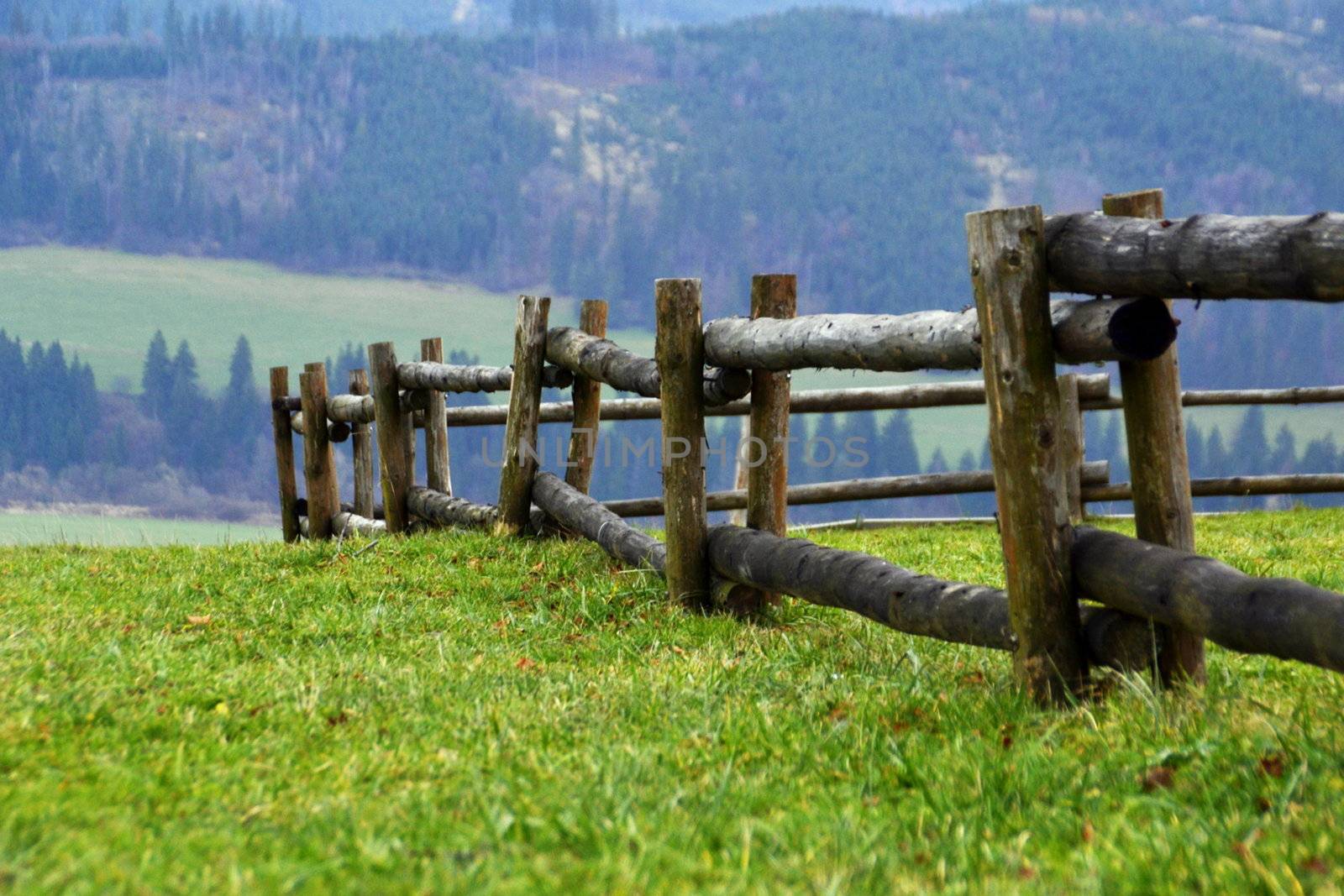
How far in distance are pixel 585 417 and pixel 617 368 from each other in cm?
123

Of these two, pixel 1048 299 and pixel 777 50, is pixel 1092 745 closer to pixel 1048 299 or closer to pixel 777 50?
pixel 1048 299

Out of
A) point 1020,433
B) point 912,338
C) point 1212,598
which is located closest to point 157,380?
point 912,338

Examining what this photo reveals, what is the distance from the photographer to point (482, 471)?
11275 cm

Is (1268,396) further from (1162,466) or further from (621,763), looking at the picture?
(621,763)

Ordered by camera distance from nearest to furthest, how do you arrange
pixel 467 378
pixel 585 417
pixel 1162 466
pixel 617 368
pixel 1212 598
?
pixel 1212 598
pixel 1162 466
pixel 617 368
pixel 585 417
pixel 467 378

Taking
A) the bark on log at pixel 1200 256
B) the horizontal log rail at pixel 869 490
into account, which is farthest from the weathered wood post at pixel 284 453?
the bark on log at pixel 1200 256

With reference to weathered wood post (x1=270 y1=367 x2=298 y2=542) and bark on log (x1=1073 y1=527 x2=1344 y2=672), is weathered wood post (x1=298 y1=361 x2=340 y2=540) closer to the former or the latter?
weathered wood post (x1=270 y1=367 x2=298 y2=542)

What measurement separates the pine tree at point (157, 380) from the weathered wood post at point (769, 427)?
11154 cm

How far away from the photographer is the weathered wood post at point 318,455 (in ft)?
39.7

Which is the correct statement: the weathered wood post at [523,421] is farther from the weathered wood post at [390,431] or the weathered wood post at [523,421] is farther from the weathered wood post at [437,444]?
the weathered wood post at [437,444]

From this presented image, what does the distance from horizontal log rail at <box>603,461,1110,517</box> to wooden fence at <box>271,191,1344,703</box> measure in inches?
131

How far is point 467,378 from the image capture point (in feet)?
28.4

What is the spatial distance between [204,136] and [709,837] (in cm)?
17041

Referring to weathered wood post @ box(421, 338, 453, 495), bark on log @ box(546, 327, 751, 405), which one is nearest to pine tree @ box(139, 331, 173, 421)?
weathered wood post @ box(421, 338, 453, 495)
